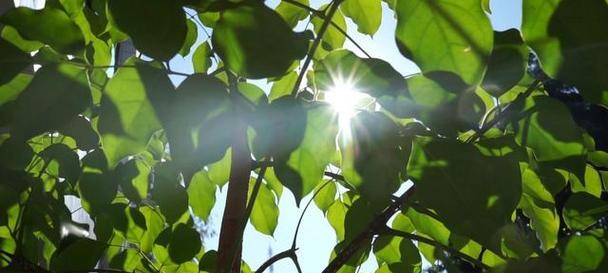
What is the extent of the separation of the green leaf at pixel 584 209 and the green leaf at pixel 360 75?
32 cm

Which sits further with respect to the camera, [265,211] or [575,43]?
[265,211]

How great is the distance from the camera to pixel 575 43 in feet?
1.10

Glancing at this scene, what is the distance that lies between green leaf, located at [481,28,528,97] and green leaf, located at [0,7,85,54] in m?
0.29

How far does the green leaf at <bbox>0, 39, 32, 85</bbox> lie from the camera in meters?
0.44

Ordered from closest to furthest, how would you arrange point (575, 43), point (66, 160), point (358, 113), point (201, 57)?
point (575, 43)
point (358, 113)
point (66, 160)
point (201, 57)

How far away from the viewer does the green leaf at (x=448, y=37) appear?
341 millimetres

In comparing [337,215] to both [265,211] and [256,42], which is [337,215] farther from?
[256,42]

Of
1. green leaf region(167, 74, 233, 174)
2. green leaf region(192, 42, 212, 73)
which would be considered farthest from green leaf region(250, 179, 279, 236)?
green leaf region(167, 74, 233, 174)

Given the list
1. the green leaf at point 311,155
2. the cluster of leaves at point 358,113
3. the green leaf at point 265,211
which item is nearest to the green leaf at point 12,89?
the cluster of leaves at point 358,113

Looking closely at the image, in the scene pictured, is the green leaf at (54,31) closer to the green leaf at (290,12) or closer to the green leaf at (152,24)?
the green leaf at (152,24)

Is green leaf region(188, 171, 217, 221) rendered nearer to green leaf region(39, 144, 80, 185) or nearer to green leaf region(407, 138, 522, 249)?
green leaf region(39, 144, 80, 185)

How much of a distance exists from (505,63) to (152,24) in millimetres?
231

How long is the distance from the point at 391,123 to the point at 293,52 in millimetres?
122

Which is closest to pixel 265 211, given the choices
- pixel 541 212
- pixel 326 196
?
pixel 326 196
